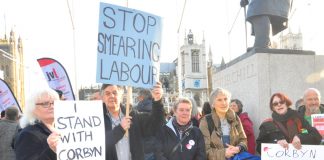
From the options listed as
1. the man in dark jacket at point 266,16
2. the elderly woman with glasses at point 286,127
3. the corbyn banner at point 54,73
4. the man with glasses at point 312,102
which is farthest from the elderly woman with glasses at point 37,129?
the corbyn banner at point 54,73

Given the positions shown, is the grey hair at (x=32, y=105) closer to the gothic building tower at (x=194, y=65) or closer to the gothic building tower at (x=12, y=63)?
the gothic building tower at (x=12, y=63)

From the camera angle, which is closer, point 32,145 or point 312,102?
point 32,145

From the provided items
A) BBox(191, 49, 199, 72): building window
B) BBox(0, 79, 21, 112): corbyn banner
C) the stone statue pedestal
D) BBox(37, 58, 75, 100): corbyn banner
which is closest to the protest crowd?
the stone statue pedestal

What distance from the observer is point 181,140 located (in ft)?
15.5

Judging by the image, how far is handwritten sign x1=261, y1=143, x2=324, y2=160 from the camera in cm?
454

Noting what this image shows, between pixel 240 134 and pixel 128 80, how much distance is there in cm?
149

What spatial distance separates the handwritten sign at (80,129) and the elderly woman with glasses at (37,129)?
0.09m

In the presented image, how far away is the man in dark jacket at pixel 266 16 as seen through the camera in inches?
312

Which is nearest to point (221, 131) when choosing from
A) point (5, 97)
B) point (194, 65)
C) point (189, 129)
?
point (189, 129)

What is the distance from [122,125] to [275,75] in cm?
418

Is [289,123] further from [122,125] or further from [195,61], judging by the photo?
[195,61]

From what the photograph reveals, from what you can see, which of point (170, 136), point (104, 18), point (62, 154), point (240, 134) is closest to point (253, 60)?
point (240, 134)

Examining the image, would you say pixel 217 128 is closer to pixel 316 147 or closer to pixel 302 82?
pixel 316 147

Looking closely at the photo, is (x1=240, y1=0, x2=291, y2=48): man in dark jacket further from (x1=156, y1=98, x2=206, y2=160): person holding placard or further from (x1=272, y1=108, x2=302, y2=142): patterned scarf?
(x1=156, y1=98, x2=206, y2=160): person holding placard
